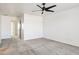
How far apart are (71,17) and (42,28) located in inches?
149

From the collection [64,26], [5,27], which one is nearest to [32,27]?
[5,27]

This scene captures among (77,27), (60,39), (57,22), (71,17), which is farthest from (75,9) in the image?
(60,39)

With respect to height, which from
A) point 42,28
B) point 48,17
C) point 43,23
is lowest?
point 42,28

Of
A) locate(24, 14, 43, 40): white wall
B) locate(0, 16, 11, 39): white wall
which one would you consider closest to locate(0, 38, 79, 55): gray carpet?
locate(24, 14, 43, 40): white wall

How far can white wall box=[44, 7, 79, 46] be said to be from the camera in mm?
4895

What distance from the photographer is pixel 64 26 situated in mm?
5723

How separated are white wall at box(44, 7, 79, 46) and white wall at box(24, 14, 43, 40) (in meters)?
0.94

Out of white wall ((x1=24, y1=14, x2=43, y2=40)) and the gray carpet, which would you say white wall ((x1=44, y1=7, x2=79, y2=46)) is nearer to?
the gray carpet

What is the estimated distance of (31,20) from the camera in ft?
24.0

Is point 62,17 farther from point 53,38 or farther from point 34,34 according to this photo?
point 34,34

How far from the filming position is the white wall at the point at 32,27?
6958 mm

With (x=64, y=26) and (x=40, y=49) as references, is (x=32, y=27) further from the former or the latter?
(x=40, y=49)

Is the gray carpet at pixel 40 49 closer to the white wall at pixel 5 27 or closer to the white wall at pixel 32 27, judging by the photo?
the white wall at pixel 32 27

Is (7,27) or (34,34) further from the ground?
(7,27)
